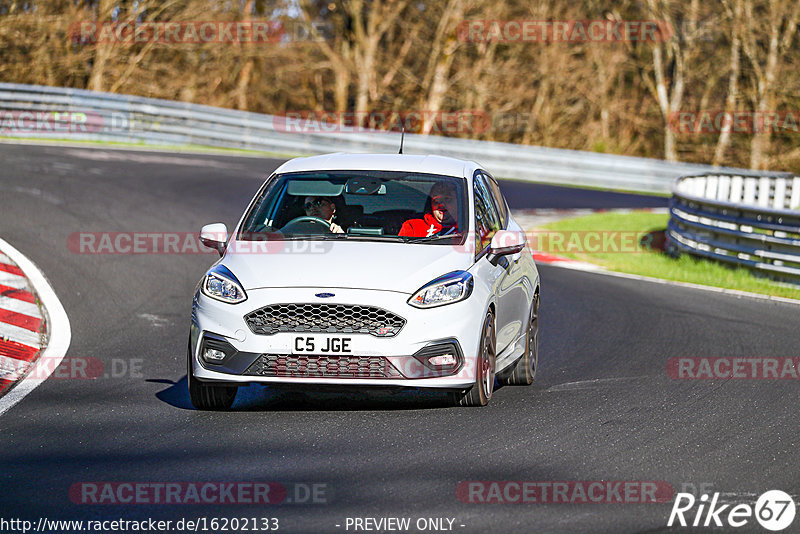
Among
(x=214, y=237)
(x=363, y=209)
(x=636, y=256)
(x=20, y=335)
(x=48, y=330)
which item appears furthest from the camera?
(x=636, y=256)

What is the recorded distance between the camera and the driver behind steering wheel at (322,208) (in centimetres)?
877

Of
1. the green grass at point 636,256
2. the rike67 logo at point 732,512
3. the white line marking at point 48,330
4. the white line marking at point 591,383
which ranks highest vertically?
the rike67 logo at point 732,512

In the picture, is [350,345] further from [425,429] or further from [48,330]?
[48,330]

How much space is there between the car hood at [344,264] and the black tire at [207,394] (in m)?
0.69

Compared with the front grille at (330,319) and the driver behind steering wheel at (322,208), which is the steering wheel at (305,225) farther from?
the front grille at (330,319)

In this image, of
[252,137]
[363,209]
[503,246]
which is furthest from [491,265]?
[252,137]

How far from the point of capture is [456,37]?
44.8 meters

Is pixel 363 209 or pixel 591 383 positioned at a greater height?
pixel 363 209

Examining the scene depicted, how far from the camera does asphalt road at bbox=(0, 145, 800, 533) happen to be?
5863mm

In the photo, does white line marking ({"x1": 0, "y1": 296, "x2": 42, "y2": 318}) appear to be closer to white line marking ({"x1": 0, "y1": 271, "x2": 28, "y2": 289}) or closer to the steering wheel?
white line marking ({"x1": 0, "y1": 271, "x2": 28, "y2": 289})

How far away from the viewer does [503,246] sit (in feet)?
27.6

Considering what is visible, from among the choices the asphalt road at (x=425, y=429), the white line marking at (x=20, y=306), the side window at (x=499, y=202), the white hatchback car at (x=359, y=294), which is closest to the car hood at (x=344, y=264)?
the white hatchback car at (x=359, y=294)

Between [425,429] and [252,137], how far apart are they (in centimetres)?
2460

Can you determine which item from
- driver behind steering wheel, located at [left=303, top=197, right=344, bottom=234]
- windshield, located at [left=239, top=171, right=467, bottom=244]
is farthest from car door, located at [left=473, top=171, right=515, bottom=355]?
driver behind steering wheel, located at [left=303, top=197, right=344, bottom=234]
